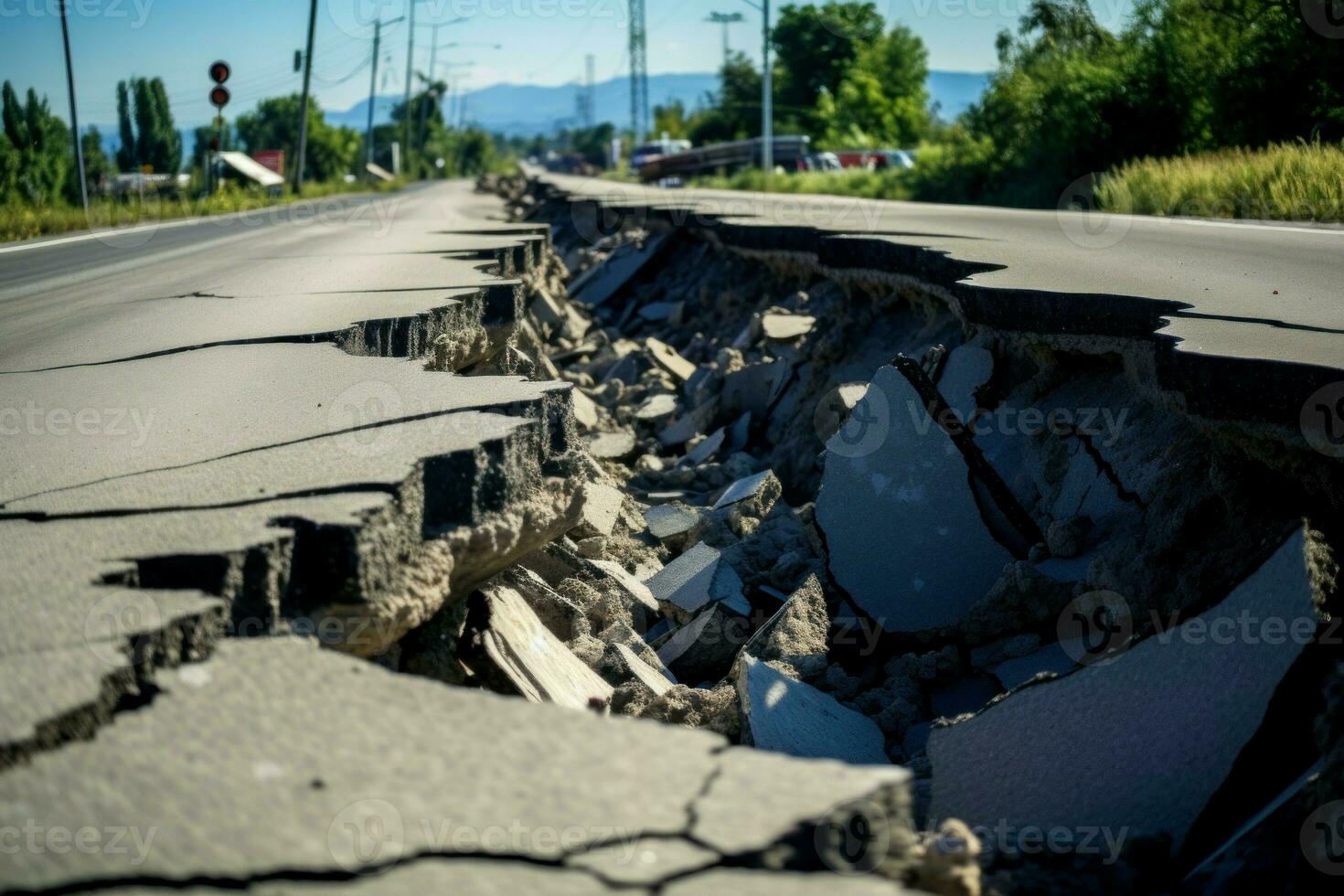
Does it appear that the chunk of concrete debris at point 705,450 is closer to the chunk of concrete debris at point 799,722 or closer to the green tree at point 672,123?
the chunk of concrete debris at point 799,722

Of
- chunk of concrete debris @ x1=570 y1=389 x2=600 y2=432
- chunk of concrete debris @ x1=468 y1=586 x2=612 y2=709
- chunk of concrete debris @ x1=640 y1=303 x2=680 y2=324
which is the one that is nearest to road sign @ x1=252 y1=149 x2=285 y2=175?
chunk of concrete debris @ x1=640 y1=303 x2=680 y2=324

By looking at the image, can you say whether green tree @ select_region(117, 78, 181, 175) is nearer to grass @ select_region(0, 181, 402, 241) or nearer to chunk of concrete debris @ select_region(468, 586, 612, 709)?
grass @ select_region(0, 181, 402, 241)

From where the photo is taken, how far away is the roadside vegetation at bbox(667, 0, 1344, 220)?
13.1 metres

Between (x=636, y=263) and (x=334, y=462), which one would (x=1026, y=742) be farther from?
(x=636, y=263)

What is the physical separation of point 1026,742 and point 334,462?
1.84m

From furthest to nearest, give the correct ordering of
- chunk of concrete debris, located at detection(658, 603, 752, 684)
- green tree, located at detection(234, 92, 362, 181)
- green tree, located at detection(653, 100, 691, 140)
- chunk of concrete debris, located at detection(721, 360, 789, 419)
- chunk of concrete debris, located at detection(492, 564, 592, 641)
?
1. green tree, located at detection(653, 100, 691, 140)
2. green tree, located at detection(234, 92, 362, 181)
3. chunk of concrete debris, located at detection(721, 360, 789, 419)
4. chunk of concrete debris, located at detection(658, 603, 752, 684)
5. chunk of concrete debris, located at detection(492, 564, 592, 641)

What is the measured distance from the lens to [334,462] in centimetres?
301

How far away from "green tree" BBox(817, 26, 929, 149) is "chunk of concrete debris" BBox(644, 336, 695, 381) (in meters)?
39.1

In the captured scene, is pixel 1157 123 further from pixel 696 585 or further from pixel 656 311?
pixel 696 585

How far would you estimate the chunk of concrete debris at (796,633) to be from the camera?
4059 millimetres

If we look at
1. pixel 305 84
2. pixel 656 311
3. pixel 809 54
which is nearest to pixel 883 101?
pixel 809 54

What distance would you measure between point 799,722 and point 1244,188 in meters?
11.1

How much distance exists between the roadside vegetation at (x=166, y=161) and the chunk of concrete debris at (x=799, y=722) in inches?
786

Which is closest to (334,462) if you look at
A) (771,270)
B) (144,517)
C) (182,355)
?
(144,517)
